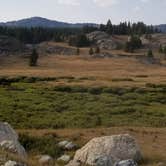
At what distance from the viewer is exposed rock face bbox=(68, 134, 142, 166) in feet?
66.8

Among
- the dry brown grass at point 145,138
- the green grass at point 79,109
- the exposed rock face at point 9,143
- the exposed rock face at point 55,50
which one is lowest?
the exposed rock face at point 55,50

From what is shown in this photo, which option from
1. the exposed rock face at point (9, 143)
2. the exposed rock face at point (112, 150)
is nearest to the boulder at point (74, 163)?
the exposed rock face at point (112, 150)

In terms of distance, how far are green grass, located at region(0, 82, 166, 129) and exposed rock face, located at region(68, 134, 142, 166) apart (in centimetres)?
1523

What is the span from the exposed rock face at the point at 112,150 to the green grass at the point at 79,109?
15.2 meters

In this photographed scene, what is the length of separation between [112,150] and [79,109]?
27.1m

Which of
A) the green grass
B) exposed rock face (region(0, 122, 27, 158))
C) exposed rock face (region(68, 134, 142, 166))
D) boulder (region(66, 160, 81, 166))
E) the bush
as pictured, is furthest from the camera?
the green grass

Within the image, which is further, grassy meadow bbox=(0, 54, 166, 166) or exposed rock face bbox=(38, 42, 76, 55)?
exposed rock face bbox=(38, 42, 76, 55)

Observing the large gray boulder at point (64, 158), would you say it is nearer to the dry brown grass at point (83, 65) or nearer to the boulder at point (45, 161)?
the boulder at point (45, 161)

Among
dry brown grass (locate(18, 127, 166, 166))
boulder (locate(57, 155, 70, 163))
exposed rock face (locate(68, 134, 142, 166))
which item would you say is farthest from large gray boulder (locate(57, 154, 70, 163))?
dry brown grass (locate(18, 127, 166, 166))

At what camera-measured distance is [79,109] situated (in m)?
47.8

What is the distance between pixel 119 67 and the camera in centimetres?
13200

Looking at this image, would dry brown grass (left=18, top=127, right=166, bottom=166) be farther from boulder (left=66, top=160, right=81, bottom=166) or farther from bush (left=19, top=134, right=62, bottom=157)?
boulder (left=66, top=160, right=81, bottom=166)

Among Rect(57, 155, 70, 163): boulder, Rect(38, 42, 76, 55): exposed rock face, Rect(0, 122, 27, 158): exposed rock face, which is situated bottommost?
Rect(38, 42, 76, 55): exposed rock face

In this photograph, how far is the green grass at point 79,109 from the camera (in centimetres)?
3903
